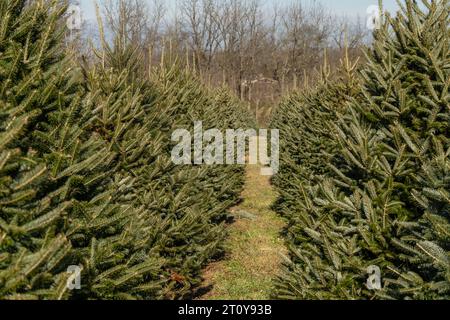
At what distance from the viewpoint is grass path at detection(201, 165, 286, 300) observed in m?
6.70

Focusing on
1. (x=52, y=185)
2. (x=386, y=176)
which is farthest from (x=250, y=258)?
(x=52, y=185)

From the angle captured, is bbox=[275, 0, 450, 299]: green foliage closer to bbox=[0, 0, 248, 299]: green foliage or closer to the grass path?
the grass path

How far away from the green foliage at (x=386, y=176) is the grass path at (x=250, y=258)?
124 cm

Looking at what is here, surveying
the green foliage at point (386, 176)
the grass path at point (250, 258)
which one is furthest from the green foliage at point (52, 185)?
the grass path at point (250, 258)

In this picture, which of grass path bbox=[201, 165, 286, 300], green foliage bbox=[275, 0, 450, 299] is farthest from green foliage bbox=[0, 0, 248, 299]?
grass path bbox=[201, 165, 286, 300]

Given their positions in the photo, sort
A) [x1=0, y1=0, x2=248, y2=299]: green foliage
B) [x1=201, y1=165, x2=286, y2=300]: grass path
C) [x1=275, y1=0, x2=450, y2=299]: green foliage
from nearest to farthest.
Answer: [x1=0, y1=0, x2=248, y2=299]: green foliage
[x1=275, y1=0, x2=450, y2=299]: green foliage
[x1=201, y1=165, x2=286, y2=300]: grass path

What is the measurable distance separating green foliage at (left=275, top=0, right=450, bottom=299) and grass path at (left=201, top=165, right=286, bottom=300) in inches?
48.8

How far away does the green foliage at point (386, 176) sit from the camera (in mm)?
3201

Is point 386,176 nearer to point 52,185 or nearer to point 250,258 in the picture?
point 52,185

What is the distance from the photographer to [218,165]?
31.9ft

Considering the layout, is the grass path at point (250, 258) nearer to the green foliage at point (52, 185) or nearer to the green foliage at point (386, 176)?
the green foliage at point (386, 176)

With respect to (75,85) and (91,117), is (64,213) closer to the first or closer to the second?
(91,117)
